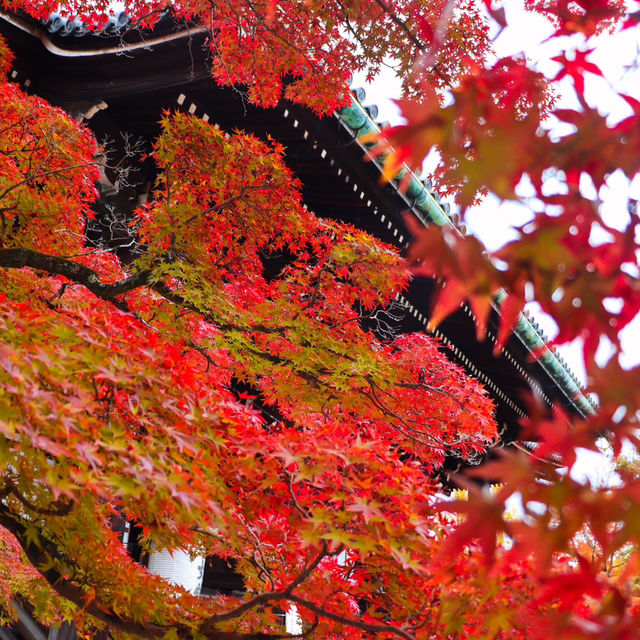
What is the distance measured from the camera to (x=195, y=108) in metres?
5.59

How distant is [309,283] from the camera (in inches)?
159

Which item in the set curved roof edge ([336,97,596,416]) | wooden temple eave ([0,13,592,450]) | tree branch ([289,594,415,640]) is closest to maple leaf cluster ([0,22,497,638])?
tree branch ([289,594,415,640])

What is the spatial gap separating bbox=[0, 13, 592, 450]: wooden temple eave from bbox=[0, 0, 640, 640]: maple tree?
49 cm

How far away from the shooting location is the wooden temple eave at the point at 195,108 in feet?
16.6

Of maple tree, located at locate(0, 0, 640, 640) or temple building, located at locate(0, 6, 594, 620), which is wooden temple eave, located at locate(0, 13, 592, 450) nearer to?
temple building, located at locate(0, 6, 594, 620)

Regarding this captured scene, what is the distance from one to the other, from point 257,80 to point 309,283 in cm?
132

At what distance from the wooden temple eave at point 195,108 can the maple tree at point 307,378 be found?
0.49 meters

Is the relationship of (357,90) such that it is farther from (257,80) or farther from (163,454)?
(163,454)

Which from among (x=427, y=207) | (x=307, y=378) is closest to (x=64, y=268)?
(x=307, y=378)

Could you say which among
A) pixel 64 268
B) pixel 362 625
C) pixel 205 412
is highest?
pixel 64 268

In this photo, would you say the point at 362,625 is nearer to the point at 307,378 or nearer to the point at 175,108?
the point at 307,378

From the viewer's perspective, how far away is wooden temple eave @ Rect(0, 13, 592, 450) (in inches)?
200

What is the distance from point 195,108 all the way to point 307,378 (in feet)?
9.92

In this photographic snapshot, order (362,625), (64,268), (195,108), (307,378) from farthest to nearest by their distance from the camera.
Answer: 1. (195,108)
2. (307,378)
3. (64,268)
4. (362,625)
